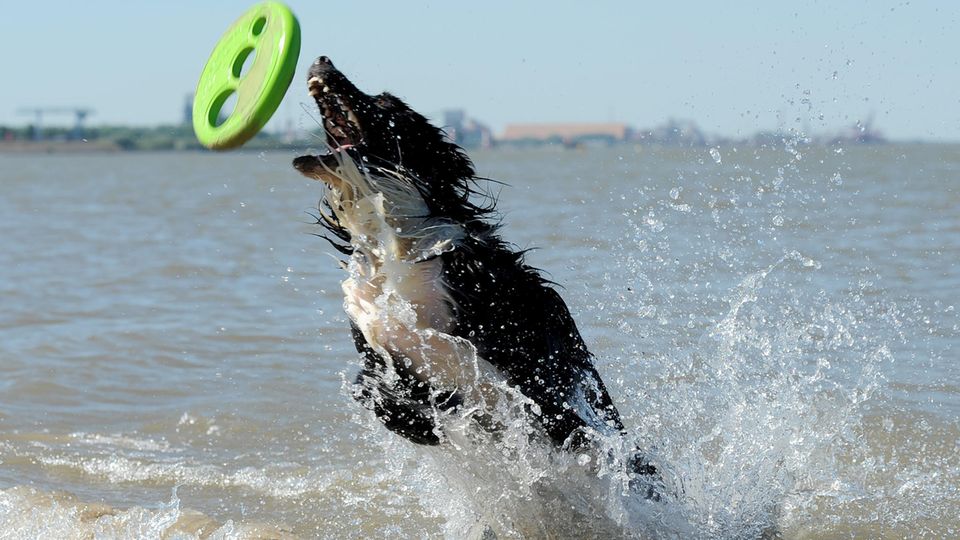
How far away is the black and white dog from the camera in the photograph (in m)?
3.86

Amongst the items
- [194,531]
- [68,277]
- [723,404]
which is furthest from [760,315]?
[68,277]

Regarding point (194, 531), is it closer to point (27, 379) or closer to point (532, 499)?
point (532, 499)

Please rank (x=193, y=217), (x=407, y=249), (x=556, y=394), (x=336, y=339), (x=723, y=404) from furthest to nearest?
(x=193, y=217), (x=336, y=339), (x=723, y=404), (x=556, y=394), (x=407, y=249)

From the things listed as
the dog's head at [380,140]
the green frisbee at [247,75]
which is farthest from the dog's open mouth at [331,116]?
the green frisbee at [247,75]

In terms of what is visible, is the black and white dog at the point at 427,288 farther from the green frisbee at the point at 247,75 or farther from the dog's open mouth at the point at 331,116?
the green frisbee at the point at 247,75

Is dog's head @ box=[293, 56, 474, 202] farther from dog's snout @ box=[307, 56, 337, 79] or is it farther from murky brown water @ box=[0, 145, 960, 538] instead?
murky brown water @ box=[0, 145, 960, 538]

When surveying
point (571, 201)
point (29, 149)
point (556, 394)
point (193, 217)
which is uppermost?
point (556, 394)

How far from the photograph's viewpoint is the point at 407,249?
401 centimetres

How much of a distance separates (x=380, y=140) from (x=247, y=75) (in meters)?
0.78

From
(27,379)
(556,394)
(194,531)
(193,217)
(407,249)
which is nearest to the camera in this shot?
(407,249)

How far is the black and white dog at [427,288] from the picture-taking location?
12.7 ft

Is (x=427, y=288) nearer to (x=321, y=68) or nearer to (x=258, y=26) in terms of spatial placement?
(x=321, y=68)

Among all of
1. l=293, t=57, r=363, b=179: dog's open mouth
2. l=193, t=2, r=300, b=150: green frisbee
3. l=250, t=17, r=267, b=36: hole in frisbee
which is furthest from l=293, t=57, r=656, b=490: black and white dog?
l=250, t=17, r=267, b=36: hole in frisbee

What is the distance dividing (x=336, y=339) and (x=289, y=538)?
168 inches
